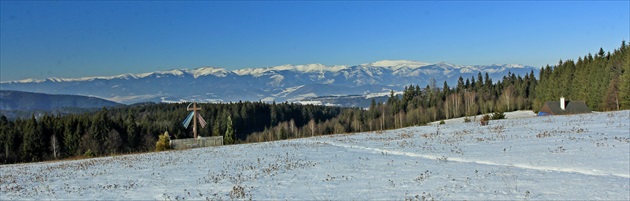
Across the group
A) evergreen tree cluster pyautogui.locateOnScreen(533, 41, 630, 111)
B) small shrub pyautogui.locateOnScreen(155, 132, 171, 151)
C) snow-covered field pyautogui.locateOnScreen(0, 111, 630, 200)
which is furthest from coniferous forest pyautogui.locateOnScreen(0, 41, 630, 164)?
snow-covered field pyautogui.locateOnScreen(0, 111, 630, 200)

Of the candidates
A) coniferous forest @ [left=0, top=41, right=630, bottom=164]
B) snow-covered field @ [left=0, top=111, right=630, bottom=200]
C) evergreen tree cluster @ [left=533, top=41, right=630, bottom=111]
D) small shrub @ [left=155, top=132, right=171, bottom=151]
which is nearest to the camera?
snow-covered field @ [left=0, top=111, right=630, bottom=200]

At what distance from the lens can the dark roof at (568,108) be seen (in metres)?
82.2

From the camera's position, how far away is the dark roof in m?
82.2

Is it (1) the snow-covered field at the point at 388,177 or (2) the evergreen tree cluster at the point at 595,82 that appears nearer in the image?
(1) the snow-covered field at the point at 388,177

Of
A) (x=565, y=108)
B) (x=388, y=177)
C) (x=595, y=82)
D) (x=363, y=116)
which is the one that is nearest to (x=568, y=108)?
(x=565, y=108)

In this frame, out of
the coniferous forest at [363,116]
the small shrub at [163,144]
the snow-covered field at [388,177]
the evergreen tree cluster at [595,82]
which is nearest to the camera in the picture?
the snow-covered field at [388,177]

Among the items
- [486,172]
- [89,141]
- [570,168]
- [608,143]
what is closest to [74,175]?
[486,172]

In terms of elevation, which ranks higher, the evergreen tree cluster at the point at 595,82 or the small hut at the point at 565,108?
the evergreen tree cluster at the point at 595,82

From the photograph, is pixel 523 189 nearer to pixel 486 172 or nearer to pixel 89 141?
pixel 486 172

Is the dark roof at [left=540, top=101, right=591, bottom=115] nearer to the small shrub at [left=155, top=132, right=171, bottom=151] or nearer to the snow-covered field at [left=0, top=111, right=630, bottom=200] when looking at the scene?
the snow-covered field at [left=0, top=111, right=630, bottom=200]

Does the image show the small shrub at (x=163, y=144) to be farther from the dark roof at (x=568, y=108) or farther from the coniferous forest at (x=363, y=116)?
the dark roof at (x=568, y=108)

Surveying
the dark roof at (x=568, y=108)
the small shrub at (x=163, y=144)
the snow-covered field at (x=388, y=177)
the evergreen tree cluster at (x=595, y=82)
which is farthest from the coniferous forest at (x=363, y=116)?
the snow-covered field at (x=388, y=177)

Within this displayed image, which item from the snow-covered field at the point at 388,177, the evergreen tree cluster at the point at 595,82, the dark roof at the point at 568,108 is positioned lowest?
the snow-covered field at the point at 388,177

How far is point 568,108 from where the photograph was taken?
84.1 metres
